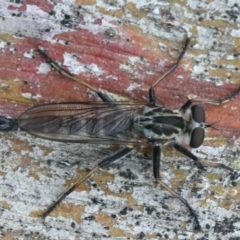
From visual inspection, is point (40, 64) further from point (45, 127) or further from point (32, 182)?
point (32, 182)

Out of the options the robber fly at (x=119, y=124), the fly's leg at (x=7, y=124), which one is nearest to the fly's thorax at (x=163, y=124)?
the robber fly at (x=119, y=124)

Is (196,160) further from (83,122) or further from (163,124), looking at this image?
(83,122)

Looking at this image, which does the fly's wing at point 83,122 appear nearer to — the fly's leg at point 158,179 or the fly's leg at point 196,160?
the fly's leg at point 158,179

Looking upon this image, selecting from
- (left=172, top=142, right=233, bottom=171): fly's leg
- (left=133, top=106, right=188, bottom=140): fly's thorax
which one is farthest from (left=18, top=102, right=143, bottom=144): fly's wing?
(left=172, top=142, right=233, bottom=171): fly's leg

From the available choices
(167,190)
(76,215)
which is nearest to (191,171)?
(167,190)

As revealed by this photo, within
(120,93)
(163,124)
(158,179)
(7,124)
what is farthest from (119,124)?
(7,124)

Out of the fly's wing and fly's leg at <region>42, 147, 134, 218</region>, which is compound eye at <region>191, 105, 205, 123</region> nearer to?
the fly's wing
